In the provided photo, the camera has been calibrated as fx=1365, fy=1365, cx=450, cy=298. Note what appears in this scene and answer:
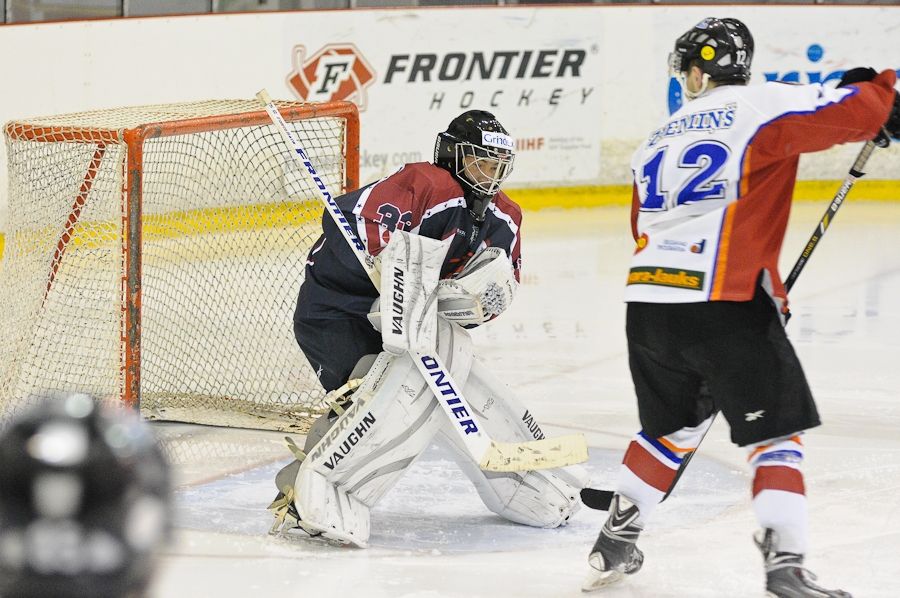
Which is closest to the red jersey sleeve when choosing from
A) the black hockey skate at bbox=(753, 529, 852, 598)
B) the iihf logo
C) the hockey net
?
the black hockey skate at bbox=(753, 529, 852, 598)

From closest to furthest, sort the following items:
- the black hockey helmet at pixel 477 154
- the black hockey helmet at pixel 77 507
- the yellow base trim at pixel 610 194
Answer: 1. the black hockey helmet at pixel 77 507
2. the black hockey helmet at pixel 477 154
3. the yellow base trim at pixel 610 194

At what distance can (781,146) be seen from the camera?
2111 millimetres

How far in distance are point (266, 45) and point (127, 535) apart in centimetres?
596

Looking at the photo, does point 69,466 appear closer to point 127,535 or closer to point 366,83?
point 127,535

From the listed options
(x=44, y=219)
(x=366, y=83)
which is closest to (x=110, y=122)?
(x=44, y=219)

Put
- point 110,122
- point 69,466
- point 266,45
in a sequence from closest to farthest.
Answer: point 69,466 → point 110,122 → point 266,45

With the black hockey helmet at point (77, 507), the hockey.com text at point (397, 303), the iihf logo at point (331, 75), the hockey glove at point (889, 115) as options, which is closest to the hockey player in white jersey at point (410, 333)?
the hockey.com text at point (397, 303)

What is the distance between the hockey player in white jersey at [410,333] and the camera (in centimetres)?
254

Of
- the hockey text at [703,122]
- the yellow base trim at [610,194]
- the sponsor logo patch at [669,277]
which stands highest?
the hockey text at [703,122]

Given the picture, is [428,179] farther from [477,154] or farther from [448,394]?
[448,394]

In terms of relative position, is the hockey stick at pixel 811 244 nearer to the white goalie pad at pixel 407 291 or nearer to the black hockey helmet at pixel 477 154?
the white goalie pad at pixel 407 291

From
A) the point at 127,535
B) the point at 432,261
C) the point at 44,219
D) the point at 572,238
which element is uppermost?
the point at 127,535

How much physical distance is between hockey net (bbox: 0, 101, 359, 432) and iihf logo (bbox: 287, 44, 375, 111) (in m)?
1.68

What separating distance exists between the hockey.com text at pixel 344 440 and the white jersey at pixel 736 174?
64 cm
